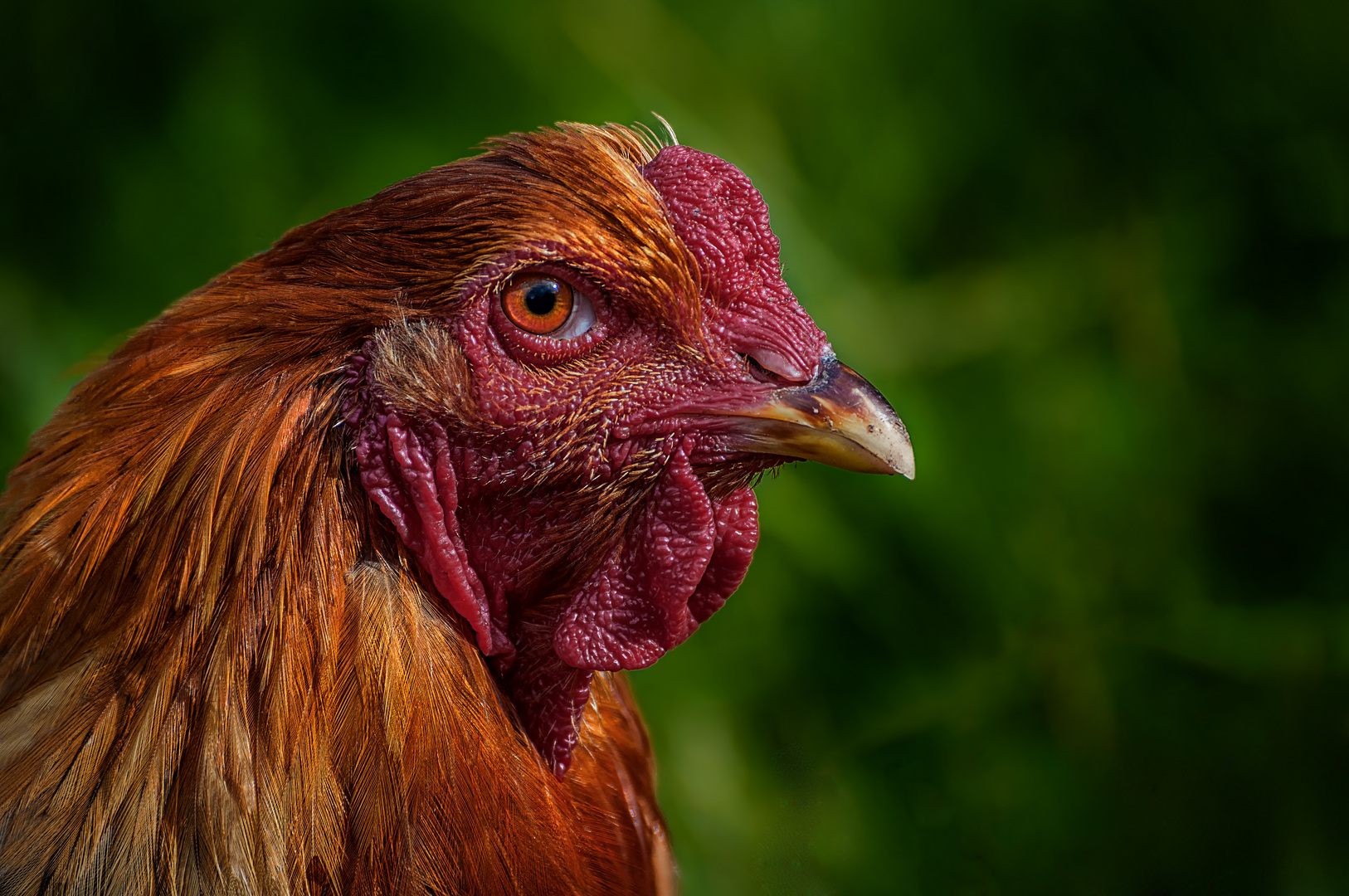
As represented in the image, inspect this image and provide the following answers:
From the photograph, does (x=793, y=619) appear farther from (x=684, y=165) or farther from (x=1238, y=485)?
(x=684, y=165)

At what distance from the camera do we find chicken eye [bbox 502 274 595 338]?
1.36 meters

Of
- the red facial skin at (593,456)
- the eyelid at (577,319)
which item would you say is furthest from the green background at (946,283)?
the eyelid at (577,319)

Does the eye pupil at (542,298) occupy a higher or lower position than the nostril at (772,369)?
higher

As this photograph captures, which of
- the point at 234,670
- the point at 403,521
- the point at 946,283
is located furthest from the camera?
the point at 946,283

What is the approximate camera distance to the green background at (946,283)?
2.85 m

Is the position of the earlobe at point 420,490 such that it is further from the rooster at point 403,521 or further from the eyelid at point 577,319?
the eyelid at point 577,319

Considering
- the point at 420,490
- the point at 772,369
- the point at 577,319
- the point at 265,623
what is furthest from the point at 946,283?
the point at 265,623

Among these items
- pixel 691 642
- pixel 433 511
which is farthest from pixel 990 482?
pixel 433 511

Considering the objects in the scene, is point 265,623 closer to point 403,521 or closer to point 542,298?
point 403,521

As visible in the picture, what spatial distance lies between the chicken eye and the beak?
246 millimetres

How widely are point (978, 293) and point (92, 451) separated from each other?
2.31 meters

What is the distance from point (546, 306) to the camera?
1369mm

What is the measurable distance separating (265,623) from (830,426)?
75cm

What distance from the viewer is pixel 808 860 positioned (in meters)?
2.23
